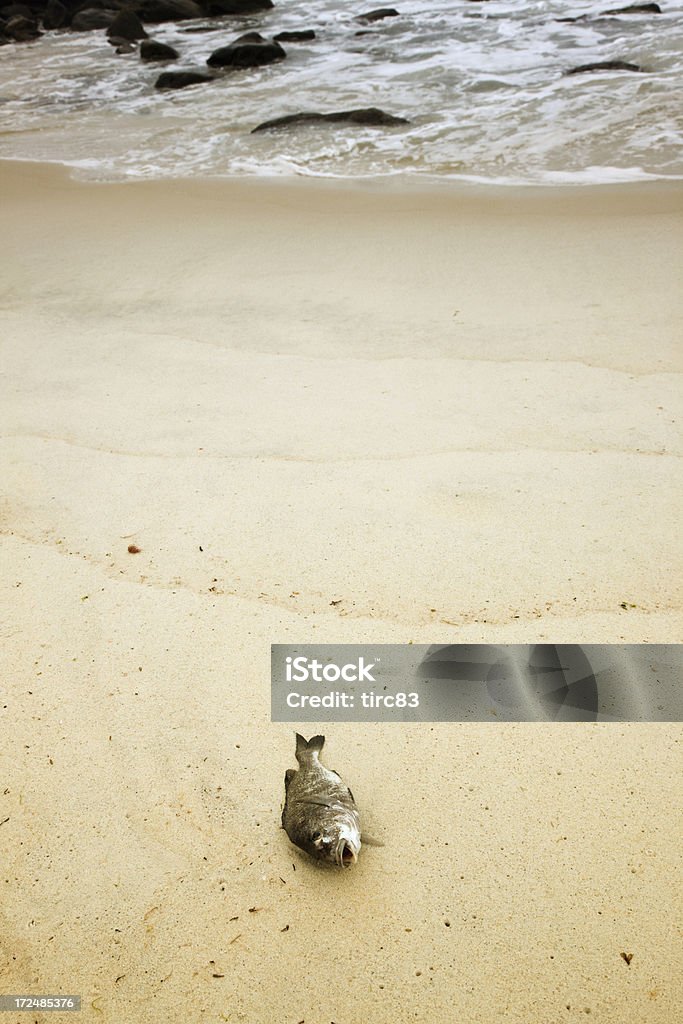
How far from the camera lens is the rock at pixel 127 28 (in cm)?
1306

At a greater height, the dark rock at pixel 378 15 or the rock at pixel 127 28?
the rock at pixel 127 28

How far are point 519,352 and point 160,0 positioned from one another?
15.3m

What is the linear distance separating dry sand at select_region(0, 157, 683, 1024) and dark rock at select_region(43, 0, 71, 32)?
1429 cm

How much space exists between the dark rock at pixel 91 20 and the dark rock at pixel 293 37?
4802 mm

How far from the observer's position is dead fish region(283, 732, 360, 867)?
143 cm

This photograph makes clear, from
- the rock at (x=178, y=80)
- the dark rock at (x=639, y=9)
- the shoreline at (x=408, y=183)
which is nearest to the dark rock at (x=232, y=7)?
the rock at (x=178, y=80)

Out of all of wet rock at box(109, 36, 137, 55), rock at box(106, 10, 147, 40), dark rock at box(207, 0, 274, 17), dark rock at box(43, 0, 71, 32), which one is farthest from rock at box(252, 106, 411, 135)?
dark rock at box(43, 0, 71, 32)

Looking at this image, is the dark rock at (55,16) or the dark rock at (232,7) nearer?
the dark rock at (232,7)

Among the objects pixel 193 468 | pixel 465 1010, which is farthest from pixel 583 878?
pixel 193 468

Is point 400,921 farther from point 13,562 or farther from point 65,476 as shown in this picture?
point 65,476

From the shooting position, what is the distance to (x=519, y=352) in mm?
3057

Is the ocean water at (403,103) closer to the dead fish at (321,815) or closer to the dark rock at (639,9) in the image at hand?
the dark rock at (639,9)

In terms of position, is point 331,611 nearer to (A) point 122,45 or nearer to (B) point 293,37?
(B) point 293,37

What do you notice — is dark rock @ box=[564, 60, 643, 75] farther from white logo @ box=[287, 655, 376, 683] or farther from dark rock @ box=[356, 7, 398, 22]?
white logo @ box=[287, 655, 376, 683]
